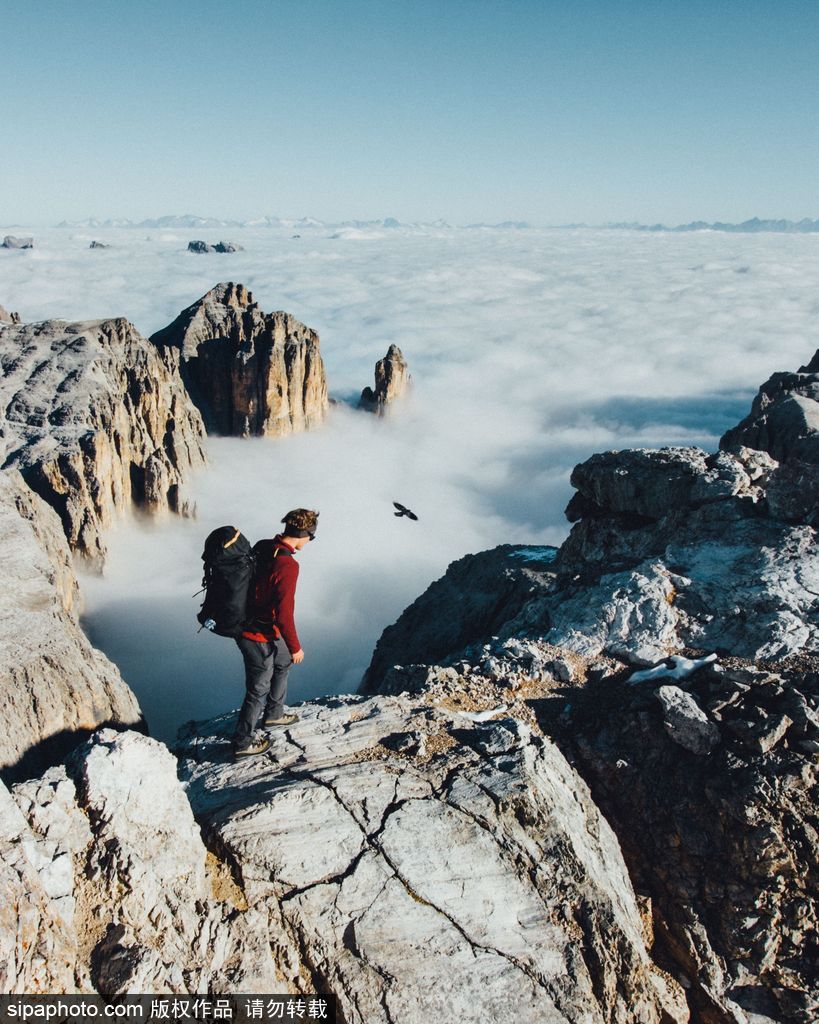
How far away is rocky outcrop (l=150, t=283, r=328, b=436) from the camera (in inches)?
4286

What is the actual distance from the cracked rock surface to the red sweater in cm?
203

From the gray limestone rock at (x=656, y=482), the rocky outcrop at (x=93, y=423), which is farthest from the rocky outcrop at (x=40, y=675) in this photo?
the rocky outcrop at (x=93, y=423)

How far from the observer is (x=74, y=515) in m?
62.4

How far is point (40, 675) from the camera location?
14.2 metres

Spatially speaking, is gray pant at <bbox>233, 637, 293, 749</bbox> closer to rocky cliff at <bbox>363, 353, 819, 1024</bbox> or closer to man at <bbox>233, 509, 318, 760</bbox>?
man at <bbox>233, 509, 318, 760</bbox>

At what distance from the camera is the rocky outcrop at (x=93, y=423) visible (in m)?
60.3

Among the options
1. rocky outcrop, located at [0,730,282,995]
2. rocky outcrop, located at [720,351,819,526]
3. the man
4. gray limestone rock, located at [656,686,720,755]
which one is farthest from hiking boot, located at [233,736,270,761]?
rocky outcrop, located at [720,351,819,526]

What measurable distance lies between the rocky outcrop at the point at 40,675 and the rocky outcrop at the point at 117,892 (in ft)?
11.5

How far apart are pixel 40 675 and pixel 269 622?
22.5ft

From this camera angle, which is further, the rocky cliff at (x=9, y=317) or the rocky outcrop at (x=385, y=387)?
the rocky outcrop at (x=385, y=387)

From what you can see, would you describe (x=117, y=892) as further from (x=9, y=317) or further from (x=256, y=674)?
(x=9, y=317)

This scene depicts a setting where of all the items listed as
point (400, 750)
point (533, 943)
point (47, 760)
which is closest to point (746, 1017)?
point (533, 943)

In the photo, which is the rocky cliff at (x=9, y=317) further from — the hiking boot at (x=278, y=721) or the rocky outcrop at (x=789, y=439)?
the hiking boot at (x=278, y=721)

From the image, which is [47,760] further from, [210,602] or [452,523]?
[452,523]
